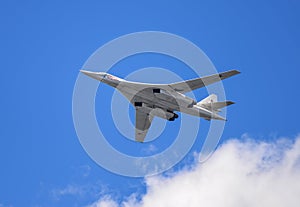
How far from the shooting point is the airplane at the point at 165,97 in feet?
273

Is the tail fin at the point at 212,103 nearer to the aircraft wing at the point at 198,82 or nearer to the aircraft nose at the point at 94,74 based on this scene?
the aircraft wing at the point at 198,82

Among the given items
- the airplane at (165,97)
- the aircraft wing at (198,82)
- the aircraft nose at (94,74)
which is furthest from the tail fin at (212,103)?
the aircraft nose at (94,74)

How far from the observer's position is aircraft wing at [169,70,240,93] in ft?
254

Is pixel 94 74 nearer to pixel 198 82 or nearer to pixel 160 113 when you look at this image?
pixel 160 113

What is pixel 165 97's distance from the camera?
274 ft

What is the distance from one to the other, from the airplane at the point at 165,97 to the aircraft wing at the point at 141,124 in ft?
11.6

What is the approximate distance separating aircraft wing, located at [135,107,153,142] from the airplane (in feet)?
11.6

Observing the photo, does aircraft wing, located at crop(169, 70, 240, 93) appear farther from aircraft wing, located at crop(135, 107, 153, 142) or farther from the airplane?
aircraft wing, located at crop(135, 107, 153, 142)

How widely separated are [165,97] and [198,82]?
5955 mm

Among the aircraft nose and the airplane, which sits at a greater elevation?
the aircraft nose

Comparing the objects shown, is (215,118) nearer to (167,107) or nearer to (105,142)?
(167,107)

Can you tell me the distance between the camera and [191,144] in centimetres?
8356

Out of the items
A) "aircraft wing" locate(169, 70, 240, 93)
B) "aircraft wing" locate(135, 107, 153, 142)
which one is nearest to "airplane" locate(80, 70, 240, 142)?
"aircraft wing" locate(169, 70, 240, 93)

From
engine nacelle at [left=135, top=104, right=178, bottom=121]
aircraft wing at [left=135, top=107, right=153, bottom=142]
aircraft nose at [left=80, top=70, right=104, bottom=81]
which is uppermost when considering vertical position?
aircraft nose at [left=80, top=70, right=104, bottom=81]
